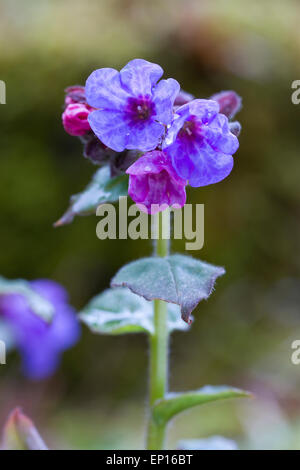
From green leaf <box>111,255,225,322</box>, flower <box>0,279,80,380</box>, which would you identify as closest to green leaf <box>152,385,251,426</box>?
green leaf <box>111,255,225,322</box>

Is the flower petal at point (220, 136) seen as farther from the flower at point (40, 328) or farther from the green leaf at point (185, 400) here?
the flower at point (40, 328)

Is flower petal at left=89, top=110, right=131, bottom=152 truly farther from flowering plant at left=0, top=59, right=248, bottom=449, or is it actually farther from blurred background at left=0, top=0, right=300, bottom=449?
blurred background at left=0, top=0, right=300, bottom=449

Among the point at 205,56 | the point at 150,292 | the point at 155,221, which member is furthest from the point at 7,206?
the point at 150,292

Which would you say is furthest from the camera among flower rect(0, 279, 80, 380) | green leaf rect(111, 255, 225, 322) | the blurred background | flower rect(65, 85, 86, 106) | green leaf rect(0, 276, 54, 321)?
the blurred background

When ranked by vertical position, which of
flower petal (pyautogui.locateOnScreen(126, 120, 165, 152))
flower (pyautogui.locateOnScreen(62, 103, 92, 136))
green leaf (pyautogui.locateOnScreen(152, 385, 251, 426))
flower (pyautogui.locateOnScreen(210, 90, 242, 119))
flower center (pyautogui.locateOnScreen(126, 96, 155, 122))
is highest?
flower (pyautogui.locateOnScreen(210, 90, 242, 119))

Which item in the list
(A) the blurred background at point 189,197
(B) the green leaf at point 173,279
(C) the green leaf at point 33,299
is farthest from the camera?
(A) the blurred background at point 189,197

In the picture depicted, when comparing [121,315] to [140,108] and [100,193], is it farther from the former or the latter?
[140,108]

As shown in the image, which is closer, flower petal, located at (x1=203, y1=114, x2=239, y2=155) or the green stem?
flower petal, located at (x1=203, y1=114, x2=239, y2=155)

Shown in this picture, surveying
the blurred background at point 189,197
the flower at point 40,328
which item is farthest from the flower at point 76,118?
the blurred background at point 189,197
